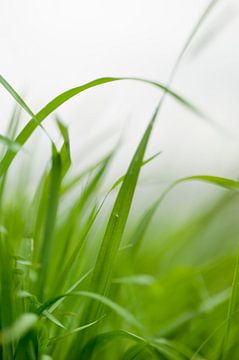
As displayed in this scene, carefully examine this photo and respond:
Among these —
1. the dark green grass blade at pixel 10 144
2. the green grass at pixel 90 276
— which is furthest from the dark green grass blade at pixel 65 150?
the dark green grass blade at pixel 10 144

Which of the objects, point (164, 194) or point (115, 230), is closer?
point (115, 230)

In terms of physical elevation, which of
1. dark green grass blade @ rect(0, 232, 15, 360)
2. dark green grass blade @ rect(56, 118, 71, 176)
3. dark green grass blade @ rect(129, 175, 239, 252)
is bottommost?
dark green grass blade @ rect(0, 232, 15, 360)

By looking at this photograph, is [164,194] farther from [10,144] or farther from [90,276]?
[10,144]

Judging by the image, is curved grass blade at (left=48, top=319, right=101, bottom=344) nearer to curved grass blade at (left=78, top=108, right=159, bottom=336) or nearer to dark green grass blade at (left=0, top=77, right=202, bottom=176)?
curved grass blade at (left=78, top=108, right=159, bottom=336)

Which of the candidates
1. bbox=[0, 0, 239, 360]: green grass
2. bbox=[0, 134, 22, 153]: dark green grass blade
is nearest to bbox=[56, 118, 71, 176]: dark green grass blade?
bbox=[0, 0, 239, 360]: green grass

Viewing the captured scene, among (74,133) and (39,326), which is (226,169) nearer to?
(74,133)

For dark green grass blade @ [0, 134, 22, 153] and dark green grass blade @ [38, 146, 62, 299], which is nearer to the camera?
dark green grass blade @ [0, 134, 22, 153]

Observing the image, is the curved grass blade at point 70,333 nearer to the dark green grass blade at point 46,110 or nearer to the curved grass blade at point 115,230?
the curved grass blade at point 115,230

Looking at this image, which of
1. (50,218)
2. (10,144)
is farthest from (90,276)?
(10,144)

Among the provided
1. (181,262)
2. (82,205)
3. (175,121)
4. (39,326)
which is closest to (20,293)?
(39,326)
